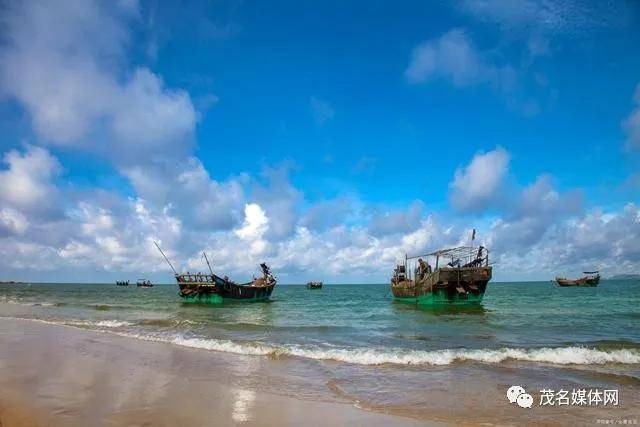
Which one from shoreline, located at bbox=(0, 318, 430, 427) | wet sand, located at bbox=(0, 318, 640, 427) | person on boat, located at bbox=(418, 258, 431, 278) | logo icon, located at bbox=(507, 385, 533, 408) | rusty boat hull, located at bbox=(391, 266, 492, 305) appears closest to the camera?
shoreline, located at bbox=(0, 318, 430, 427)

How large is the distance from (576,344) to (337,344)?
1016 centimetres

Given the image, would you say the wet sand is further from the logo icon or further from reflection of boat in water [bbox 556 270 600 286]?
reflection of boat in water [bbox 556 270 600 286]

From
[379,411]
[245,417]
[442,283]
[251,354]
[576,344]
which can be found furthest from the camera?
[442,283]

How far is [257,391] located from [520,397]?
6144mm

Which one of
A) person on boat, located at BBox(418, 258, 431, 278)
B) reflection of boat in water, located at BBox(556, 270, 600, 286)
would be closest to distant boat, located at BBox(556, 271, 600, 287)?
reflection of boat in water, located at BBox(556, 270, 600, 286)

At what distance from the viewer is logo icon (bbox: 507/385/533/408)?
360 inches

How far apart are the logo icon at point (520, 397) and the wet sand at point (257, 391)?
0.25 metres

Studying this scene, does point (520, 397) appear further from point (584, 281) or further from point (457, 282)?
point (584, 281)

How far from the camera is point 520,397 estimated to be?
31.4 ft

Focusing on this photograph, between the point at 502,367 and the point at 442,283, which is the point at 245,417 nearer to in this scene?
the point at 502,367

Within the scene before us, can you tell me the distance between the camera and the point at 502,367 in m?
13.2

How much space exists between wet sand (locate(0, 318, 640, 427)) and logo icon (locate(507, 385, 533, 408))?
25 centimetres

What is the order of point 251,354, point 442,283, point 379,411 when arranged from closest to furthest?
1. point 379,411
2. point 251,354
3. point 442,283

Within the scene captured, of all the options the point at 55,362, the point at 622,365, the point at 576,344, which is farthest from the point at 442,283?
the point at 55,362
